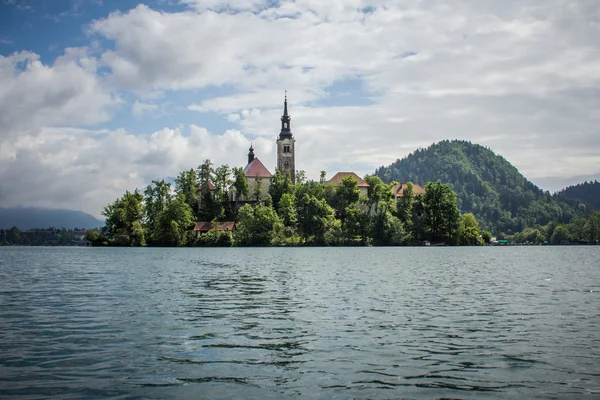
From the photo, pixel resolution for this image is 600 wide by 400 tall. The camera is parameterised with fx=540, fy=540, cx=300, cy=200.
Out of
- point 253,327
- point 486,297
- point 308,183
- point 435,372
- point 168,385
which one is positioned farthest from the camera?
point 308,183

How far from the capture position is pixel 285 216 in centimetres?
13338

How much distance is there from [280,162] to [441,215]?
6150cm

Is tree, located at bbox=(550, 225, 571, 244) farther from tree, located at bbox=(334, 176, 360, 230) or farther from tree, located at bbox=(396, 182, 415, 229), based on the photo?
tree, located at bbox=(334, 176, 360, 230)

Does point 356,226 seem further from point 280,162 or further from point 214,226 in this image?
point 280,162

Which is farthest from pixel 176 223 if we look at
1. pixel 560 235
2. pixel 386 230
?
pixel 560 235

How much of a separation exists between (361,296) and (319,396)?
14901mm

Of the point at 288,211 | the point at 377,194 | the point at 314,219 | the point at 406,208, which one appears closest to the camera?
the point at 314,219

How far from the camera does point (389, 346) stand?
13.4 m

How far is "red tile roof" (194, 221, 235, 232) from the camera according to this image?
13425 centimetres

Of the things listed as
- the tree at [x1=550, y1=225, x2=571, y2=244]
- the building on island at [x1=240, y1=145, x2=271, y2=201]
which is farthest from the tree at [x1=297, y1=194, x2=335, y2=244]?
the tree at [x1=550, y1=225, x2=571, y2=244]

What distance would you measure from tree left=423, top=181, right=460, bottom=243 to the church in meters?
47.9

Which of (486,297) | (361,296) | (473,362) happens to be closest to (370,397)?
(473,362)

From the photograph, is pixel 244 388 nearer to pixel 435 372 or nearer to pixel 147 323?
pixel 435 372

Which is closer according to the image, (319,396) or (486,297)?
(319,396)
